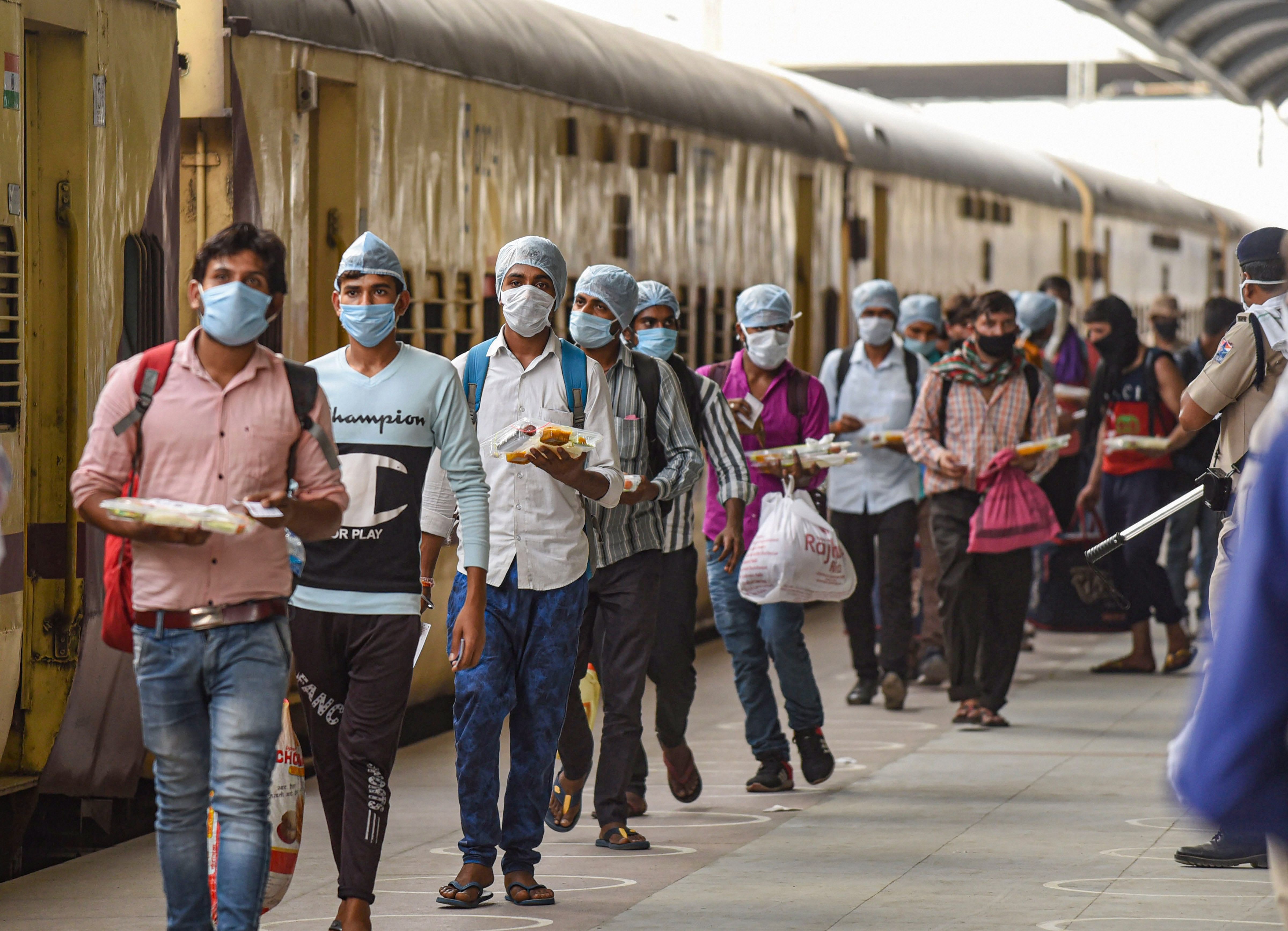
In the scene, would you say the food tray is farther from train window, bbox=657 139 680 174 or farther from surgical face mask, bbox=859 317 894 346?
train window, bbox=657 139 680 174

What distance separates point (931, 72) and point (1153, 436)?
36.1m

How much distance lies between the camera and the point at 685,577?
24.8 ft

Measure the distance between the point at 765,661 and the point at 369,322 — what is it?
9.85 feet

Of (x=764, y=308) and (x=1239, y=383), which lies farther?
(x=764, y=308)

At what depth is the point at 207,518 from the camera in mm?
4371

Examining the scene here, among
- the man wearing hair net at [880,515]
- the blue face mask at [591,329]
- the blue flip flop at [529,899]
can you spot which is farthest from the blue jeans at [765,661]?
the blue flip flop at [529,899]

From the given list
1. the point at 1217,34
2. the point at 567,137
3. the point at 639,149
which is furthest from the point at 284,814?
the point at 1217,34

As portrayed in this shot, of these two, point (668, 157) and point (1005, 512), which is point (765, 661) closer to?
point (1005, 512)

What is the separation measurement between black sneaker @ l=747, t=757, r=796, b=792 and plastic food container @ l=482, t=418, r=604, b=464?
2308 millimetres

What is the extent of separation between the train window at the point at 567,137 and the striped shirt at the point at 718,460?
3.16 m

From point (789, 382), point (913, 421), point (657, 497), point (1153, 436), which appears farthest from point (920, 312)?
point (657, 497)

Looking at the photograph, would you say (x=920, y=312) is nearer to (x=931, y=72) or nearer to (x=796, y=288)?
(x=796, y=288)

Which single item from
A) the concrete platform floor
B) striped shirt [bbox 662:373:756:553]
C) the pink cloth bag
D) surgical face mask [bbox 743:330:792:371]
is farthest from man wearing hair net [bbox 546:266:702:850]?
the pink cloth bag

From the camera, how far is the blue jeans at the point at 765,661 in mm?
8008
